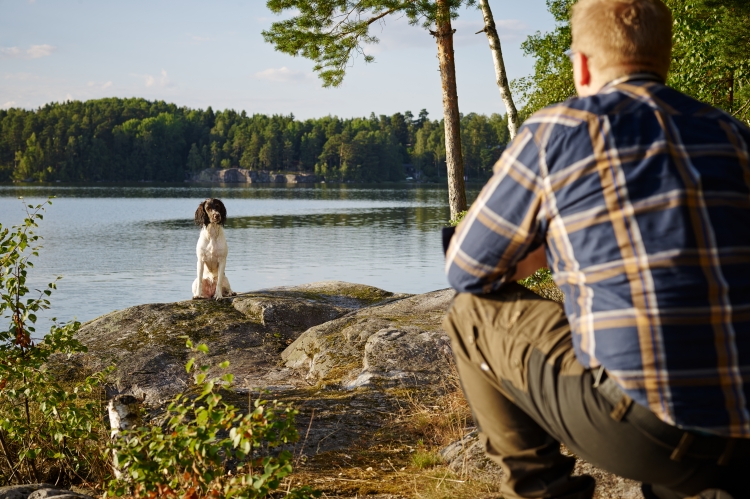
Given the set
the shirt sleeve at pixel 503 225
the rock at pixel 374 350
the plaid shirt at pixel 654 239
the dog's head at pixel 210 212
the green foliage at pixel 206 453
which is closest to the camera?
the plaid shirt at pixel 654 239

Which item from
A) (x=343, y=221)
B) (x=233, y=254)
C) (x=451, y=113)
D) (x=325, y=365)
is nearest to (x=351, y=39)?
(x=451, y=113)

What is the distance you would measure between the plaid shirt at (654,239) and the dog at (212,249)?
27.1ft

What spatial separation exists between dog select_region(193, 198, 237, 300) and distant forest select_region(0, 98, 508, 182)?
130834 mm

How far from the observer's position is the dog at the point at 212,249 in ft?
32.2

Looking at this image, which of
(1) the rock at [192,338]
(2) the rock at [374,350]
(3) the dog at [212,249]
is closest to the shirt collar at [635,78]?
(2) the rock at [374,350]

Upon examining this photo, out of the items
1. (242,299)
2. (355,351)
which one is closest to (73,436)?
(355,351)

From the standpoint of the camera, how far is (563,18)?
2261cm

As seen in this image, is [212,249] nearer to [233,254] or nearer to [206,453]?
[206,453]

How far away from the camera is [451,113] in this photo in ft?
42.5

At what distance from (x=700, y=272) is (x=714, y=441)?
0.41m

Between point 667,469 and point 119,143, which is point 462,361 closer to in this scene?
point 667,469

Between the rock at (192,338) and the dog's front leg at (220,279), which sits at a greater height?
the dog's front leg at (220,279)

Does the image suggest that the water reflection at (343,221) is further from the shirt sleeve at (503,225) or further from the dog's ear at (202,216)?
the shirt sleeve at (503,225)

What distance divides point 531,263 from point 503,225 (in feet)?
0.59
